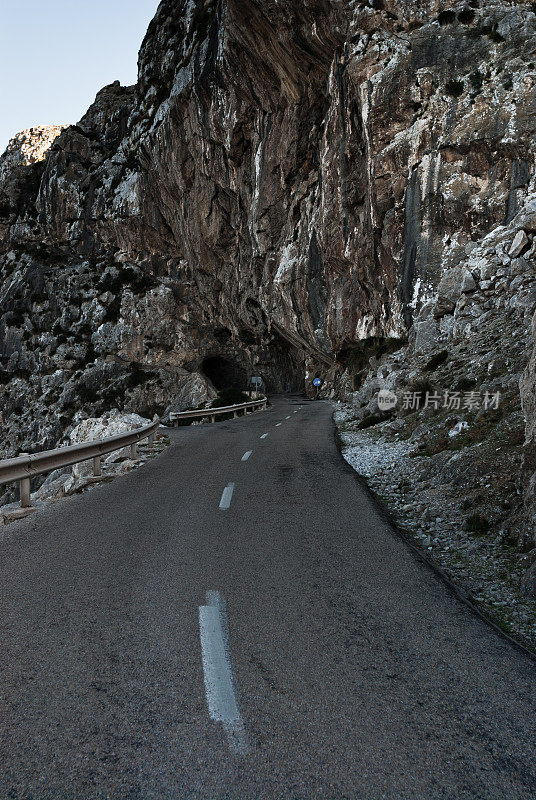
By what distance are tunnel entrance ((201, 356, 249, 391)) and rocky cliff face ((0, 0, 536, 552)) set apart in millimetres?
393

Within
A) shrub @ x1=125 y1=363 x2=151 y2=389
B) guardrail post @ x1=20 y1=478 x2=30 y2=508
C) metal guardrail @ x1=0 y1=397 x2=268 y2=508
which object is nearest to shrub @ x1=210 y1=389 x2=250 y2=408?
shrub @ x1=125 y1=363 x2=151 y2=389

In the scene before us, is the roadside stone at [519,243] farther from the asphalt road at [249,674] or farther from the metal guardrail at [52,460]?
the asphalt road at [249,674]

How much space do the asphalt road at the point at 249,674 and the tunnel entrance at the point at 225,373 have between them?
56737mm

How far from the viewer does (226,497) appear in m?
8.20

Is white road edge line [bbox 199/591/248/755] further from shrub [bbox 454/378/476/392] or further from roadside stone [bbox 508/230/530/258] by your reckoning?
roadside stone [bbox 508/230/530/258]

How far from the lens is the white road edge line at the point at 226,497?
7590 mm

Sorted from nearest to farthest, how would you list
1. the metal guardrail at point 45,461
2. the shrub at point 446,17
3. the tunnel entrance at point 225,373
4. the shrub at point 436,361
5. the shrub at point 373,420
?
the metal guardrail at point 45,461, the shrub at point 436,361, the shrub at point 373,420, the shrub at point 446,17, the tunnel entrance at point 225,373

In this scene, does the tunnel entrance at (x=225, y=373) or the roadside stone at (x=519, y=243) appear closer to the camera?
the roadside stone at (x=519, y=243)

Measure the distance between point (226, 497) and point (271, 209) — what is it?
39.9 meters

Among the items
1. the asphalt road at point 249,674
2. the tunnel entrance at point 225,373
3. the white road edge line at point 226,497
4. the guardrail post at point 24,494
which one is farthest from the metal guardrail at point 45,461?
the tunnel entrance at point 225,373

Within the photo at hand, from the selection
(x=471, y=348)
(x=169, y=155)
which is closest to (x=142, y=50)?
(x=169, y=155)

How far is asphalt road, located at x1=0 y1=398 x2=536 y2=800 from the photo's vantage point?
224 cm

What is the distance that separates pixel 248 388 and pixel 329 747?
6046 cm

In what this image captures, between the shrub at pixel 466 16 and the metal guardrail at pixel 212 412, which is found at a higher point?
the shrub at pixel 466 16
